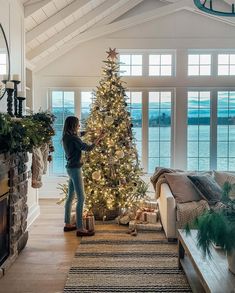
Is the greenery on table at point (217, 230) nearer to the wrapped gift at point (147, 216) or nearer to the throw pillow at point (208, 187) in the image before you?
the throw pillow at point (208, 187)

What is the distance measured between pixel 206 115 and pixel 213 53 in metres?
1.24

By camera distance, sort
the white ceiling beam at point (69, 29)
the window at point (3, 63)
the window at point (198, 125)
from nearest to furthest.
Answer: the window at point (3, 63) < the white ceiling beam at point (69, 29) < the window at point (198, 125)

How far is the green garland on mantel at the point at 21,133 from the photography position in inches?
119

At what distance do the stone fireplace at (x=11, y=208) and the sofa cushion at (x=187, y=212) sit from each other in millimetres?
1901

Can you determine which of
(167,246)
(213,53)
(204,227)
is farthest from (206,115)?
(204,227)

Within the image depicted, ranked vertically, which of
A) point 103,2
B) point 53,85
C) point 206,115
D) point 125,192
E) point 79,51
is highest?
point 103,2

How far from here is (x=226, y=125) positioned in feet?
21.8

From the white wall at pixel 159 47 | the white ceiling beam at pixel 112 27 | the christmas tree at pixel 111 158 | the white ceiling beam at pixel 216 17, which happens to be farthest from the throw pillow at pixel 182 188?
the white ceiling beam at pixel 216 17

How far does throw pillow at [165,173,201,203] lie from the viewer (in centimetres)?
439

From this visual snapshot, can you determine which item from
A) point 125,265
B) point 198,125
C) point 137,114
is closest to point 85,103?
point 137,114

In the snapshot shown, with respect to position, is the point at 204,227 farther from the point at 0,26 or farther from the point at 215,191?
the point at 0,26

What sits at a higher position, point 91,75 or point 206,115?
point 91,75

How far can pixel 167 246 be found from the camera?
4.09 meters

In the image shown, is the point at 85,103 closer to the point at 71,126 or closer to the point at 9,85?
the point at 71,126
